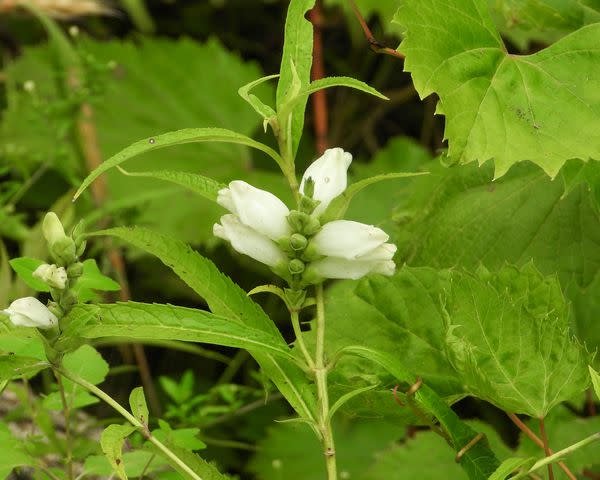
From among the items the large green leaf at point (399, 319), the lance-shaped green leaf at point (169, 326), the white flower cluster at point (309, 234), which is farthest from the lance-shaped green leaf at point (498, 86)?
the lance-shaped green leaf at point (169, 326)

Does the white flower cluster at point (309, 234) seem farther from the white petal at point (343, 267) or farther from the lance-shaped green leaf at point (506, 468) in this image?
the lance-shaped green leaf at point (506, 468)

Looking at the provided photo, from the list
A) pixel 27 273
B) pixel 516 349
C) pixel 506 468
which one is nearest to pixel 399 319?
pixel 516 349

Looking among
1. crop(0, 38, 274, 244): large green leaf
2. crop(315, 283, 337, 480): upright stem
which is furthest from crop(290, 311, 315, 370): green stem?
crop(0, 38, 274, 244): large green leaf

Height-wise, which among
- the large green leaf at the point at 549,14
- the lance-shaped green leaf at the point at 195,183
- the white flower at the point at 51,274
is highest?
the large green leaf at the point at 549,14

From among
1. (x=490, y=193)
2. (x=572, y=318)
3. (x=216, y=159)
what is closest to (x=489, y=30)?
(x=490, y=193)

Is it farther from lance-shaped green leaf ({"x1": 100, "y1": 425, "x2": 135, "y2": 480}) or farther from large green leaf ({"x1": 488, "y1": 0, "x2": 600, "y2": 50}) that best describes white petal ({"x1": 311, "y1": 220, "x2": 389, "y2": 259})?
large green leaf ({"x1": 488, "y1": 0, "x2": 600, "y2": 50})
